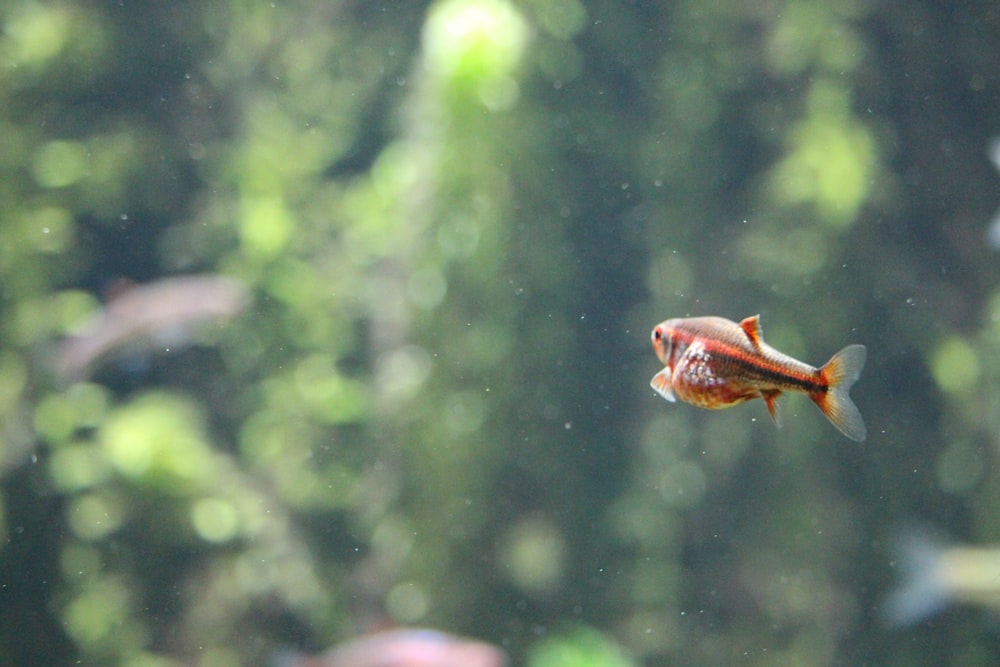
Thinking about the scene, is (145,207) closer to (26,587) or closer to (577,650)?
(26,587)

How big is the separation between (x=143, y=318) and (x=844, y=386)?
232 inches

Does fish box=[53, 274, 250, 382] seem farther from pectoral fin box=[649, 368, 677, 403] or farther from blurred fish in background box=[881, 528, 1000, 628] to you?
blurred fish in background box=[881, 528, 1000, 628]

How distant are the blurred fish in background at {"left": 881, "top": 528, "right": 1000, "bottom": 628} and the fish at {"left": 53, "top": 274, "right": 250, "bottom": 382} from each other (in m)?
6.16

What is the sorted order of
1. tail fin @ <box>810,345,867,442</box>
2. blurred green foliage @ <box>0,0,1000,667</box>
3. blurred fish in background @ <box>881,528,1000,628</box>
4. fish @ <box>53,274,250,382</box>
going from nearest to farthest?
tail fin @ <box>810,345,867,442</box> → blurred fish in background @ <box>881,528,1000,628</box> → blurred green foliage @ <box>0,0,1000,667</box> → fish @ <box>53,274,250,382</box>

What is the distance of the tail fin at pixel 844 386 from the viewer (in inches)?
79.7

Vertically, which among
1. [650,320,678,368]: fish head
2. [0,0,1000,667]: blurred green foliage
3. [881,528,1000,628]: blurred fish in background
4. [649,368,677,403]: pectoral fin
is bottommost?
[649,368,677,403]: pectoral fin

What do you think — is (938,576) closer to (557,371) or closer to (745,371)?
(557,371)

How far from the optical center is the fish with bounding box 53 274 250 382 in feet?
20.7

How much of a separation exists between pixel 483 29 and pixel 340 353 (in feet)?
11.5

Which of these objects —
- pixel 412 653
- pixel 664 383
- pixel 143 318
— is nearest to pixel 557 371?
pixel 412 653

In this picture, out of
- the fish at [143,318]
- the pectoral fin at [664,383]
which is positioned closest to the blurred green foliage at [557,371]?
the fish at [143,318]

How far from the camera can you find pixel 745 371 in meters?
2.12

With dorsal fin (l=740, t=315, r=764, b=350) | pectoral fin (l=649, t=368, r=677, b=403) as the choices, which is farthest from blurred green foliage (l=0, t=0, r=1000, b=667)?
dorsal fin (l=740, t=315, r=764, b=350)

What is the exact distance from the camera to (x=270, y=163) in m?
7.88
